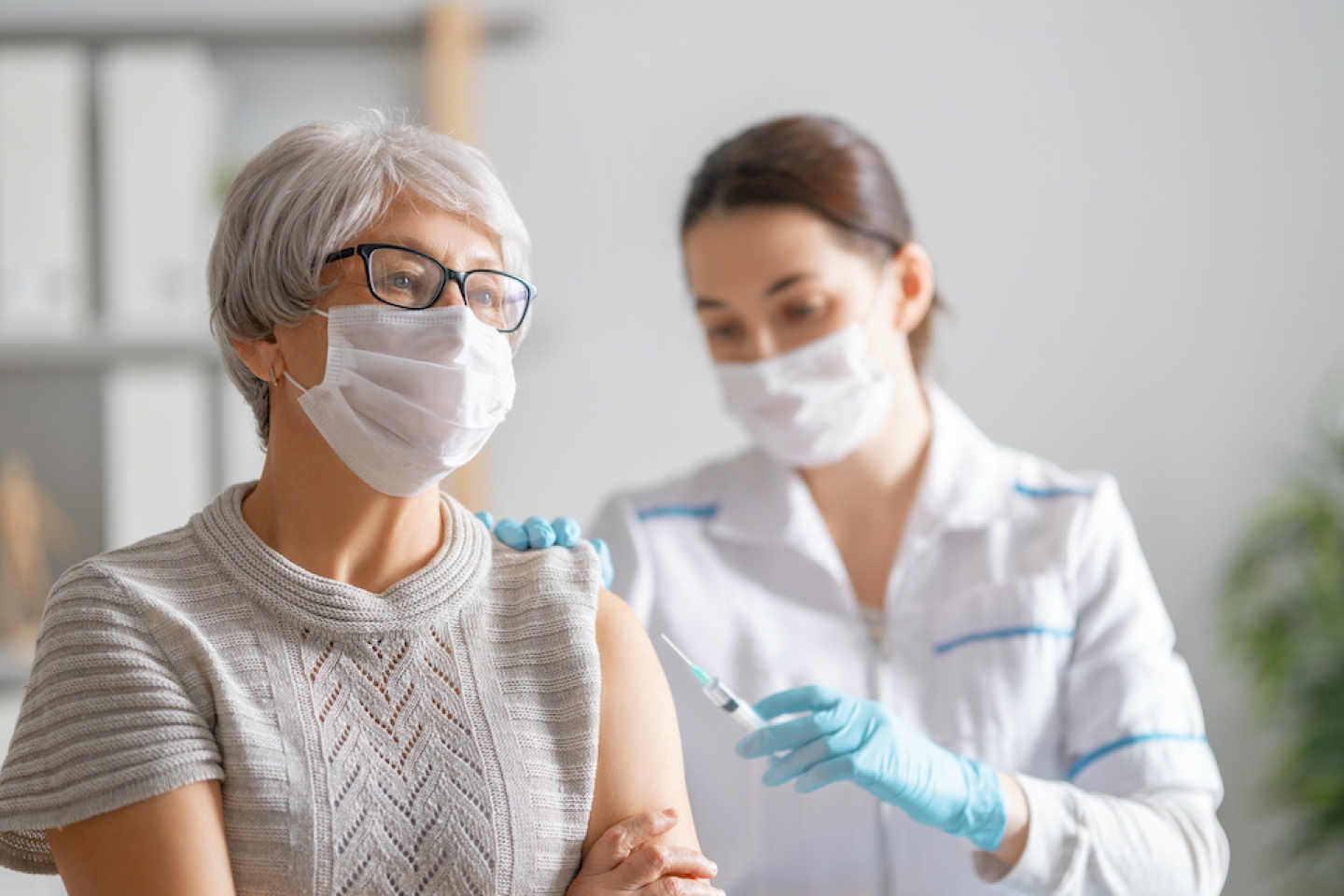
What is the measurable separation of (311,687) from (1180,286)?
2.32 m

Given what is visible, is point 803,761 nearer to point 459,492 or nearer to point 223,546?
point 223,546

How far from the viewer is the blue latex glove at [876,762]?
1.27m

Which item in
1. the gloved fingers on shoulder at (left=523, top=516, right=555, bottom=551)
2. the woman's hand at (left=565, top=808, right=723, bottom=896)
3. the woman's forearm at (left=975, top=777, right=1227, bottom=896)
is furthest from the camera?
the woman's forearm at (left=975, top=777, right=1227, bottom=896)

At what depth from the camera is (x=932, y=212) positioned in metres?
2.69

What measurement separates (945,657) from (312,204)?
1.00m

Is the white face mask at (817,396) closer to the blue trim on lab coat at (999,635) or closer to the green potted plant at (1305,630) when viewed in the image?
the blue trim on lab coat at (999,635)

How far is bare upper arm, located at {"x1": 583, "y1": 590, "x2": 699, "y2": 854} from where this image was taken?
1054mm

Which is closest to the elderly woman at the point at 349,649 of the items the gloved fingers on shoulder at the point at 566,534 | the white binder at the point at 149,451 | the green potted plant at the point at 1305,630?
the gloved fingers on shoulder at the point at 566,534

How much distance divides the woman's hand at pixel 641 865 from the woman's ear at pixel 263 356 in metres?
0.51

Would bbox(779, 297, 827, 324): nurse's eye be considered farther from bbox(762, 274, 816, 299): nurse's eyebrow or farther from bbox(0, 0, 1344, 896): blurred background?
bbox(0, 0, 1344, 896): blurred background

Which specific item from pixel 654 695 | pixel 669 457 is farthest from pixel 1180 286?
pixel 654 695

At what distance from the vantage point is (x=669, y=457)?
2.72 m

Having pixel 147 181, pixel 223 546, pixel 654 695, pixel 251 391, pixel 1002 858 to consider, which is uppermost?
pixel 147 181

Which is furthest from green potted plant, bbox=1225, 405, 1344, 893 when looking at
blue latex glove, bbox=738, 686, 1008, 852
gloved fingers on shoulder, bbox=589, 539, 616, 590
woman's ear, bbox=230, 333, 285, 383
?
woman's ear, bbox=230, 333, 285, 383
